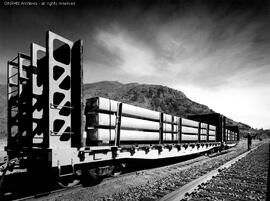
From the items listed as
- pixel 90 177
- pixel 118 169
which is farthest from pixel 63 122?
pixel 118 169

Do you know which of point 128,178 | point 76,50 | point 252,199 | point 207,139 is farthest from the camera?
point 207,139

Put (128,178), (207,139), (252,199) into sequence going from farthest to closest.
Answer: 1. (207,139)
2. (128,178)
3. (252,199)

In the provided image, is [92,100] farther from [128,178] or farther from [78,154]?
[128,178]

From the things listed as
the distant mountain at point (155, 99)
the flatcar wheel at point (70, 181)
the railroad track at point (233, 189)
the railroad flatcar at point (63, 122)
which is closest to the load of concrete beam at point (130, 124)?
the railroad flatcar at point (63, 122)

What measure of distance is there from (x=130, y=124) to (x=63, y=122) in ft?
8.74

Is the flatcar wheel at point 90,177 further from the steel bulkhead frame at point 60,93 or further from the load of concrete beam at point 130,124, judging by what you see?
the steel bulkhead frame at point 60,93

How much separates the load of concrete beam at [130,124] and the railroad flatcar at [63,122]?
0.03 m

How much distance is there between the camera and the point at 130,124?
22.5 feet

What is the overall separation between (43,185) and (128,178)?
2.72 m

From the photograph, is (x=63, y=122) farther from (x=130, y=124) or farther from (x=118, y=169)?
(x=118, y=169)

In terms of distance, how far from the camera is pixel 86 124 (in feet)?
17.9

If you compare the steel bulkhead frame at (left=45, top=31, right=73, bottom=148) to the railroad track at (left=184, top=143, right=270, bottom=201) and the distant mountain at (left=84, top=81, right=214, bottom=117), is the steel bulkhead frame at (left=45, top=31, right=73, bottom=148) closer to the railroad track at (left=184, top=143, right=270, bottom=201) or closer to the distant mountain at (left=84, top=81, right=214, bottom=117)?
the railroad track at (left=184, top=143, right=270, bottom=201)

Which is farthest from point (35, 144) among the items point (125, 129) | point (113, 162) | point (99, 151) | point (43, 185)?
point (125, 129)

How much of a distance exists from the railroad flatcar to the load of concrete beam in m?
0.03
